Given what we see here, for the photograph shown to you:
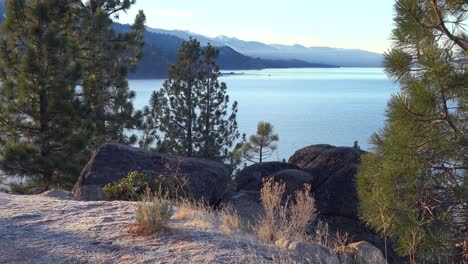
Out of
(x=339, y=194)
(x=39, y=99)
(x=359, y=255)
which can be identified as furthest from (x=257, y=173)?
(x=359, y=255)

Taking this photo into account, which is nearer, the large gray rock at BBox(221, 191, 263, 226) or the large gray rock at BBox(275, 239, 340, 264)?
the large gray rock at BBox(275, 239, 340, 264)

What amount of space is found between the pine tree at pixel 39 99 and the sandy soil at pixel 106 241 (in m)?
9.78

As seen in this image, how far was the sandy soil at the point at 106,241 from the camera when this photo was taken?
493 centimetres

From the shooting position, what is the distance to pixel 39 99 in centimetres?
1653

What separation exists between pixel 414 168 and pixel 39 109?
43.3 ft

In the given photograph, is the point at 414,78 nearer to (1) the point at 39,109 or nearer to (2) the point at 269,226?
(2) the point at 269,226

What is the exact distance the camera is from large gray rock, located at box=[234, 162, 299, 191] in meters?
13.8

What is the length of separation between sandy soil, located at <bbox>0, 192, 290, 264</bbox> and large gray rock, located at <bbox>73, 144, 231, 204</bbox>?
4.02m

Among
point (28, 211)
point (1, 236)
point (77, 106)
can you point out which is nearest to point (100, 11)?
point (77, 106)

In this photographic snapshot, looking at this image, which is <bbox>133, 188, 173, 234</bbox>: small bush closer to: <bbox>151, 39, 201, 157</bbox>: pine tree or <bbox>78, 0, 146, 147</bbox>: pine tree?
<bbox>78, 0, 146, 147</bbox>: pine tree

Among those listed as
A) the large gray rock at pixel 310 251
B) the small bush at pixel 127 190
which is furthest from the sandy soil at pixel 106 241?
the small bush at pixel 127 190

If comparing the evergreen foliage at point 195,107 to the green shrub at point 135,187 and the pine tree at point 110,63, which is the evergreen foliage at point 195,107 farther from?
the green shrub at point 135,187

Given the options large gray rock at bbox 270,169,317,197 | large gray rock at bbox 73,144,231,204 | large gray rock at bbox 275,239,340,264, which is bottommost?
large gray rock at bbox 270,169,317,197

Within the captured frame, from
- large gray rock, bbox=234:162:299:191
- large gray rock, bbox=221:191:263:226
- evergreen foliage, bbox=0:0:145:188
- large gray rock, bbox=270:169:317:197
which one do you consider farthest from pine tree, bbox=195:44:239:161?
large gray rock, bbox=221:191:263:226
